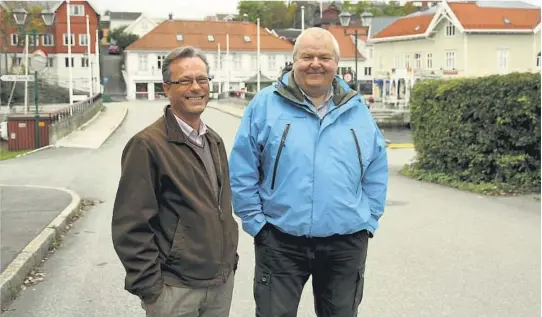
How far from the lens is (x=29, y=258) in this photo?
715 centimetres

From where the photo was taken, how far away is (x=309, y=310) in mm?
5715

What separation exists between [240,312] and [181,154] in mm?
2787

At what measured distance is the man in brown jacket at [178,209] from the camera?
3158 mm

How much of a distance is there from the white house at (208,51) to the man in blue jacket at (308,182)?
3100 inches

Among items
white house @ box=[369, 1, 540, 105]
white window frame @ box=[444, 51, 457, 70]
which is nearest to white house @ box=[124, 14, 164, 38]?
white house @ box=[369, 1, 540, 105]

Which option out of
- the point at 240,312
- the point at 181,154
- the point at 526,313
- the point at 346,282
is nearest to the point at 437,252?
the point at 526,313

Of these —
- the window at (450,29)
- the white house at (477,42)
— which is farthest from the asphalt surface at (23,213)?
the window at (450,29)

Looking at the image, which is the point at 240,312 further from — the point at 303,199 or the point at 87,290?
the point at 303,199

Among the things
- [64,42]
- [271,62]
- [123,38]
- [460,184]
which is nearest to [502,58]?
[271,62]

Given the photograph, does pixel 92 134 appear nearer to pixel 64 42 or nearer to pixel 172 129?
pixel 172 129

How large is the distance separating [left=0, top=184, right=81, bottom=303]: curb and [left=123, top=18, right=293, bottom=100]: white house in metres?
73.4

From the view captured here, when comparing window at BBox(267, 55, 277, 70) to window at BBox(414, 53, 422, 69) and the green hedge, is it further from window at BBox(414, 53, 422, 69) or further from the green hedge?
the green hedge

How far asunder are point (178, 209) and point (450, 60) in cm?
6046

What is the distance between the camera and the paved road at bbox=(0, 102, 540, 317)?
19.2 ft
